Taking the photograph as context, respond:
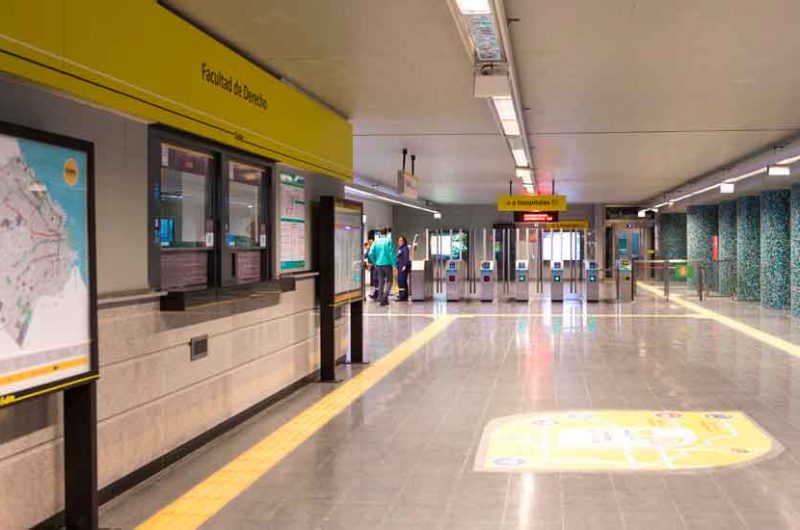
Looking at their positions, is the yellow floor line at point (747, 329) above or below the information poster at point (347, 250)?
below

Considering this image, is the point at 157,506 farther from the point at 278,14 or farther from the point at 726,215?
the point at 726,215

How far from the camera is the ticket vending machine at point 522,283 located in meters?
19.4

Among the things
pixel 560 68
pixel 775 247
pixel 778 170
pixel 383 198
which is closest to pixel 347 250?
pixel 560 68

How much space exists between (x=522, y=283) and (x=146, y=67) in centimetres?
1581

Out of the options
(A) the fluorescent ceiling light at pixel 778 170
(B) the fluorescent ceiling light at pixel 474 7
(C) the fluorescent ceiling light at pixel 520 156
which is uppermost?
(C) the fluorescent ceiling light at pixel 520 156

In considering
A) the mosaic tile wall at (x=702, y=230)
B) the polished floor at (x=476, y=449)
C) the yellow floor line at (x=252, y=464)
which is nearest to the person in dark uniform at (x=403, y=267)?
the polished floor at (x=476, y=449)

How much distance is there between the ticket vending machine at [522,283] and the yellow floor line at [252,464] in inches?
445

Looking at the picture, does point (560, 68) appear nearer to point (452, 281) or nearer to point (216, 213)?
point (216, 213)

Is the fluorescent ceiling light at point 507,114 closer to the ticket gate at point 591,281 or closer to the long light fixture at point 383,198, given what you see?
the long light fixture at point 383,198

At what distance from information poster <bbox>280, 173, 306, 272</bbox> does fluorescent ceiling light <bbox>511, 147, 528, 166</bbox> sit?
4869 millimetres

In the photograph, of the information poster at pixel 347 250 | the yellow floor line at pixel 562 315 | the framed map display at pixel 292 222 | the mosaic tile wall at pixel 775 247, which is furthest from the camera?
the mosaic tile wall at pixel 775 247

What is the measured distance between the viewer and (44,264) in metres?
3.21

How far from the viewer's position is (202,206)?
5.48 meters

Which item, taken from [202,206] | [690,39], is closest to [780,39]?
[690,39]
